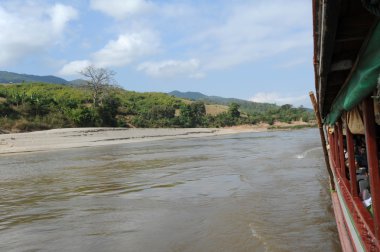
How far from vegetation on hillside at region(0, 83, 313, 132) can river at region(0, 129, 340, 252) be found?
87.1ft

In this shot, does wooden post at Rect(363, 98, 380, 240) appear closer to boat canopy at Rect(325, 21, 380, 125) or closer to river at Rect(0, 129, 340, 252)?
boat canopy at Rect(325, 21, 380, 125)

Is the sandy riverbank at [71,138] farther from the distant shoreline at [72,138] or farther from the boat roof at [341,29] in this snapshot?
the boat roof at [341,29]

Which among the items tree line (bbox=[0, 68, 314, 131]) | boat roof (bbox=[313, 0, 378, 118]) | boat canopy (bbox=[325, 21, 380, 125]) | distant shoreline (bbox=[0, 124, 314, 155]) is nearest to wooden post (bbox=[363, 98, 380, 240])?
boat canopy (bbox=[325, 21, 380, 125])

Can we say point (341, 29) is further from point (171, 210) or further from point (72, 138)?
point (72, 138)

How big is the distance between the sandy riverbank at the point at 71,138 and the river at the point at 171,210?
15789mm

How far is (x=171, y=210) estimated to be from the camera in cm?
927

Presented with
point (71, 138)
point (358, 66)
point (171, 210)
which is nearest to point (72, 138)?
point (71, 138)

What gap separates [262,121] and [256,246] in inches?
2628

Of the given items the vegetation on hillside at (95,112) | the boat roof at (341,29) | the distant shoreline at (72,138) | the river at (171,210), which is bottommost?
the river at (171,210)

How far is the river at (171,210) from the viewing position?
22.6 feet

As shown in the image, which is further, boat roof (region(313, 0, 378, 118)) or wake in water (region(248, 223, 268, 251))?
wake in water (region(248, 223, 268, 251))

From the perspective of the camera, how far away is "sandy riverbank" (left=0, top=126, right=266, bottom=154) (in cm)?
3081

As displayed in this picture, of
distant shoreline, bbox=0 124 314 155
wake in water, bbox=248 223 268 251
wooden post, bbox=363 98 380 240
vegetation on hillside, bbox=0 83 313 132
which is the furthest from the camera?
vegetation on hillside, bbox=0 83 313 132

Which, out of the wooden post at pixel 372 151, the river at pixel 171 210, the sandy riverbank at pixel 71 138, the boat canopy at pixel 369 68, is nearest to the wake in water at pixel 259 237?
the river at pixel 171 210
